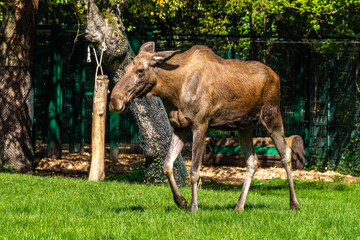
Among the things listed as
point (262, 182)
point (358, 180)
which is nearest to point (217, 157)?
point (262, 182)

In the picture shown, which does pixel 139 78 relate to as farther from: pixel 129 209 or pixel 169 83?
pixel 129 209

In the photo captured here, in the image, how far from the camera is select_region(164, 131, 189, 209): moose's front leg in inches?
267

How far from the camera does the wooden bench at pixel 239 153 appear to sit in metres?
15.6

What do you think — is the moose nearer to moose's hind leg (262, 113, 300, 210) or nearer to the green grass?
moose's hind leg (262, 113, 300, 210)

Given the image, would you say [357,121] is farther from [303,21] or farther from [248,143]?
[248,143]

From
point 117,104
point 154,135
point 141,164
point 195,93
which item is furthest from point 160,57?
point 141,164

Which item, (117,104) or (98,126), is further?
A: (98,126)

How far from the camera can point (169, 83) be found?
6699 mm

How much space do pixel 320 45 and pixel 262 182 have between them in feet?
20.9

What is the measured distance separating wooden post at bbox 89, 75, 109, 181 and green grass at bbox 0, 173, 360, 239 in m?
1.51

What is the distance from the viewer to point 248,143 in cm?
780

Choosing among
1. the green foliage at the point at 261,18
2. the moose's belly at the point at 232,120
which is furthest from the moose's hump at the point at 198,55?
the green foliage at the point at 261,18

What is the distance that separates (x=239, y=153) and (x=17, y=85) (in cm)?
662

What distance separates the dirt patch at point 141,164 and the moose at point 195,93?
6.55 meters
